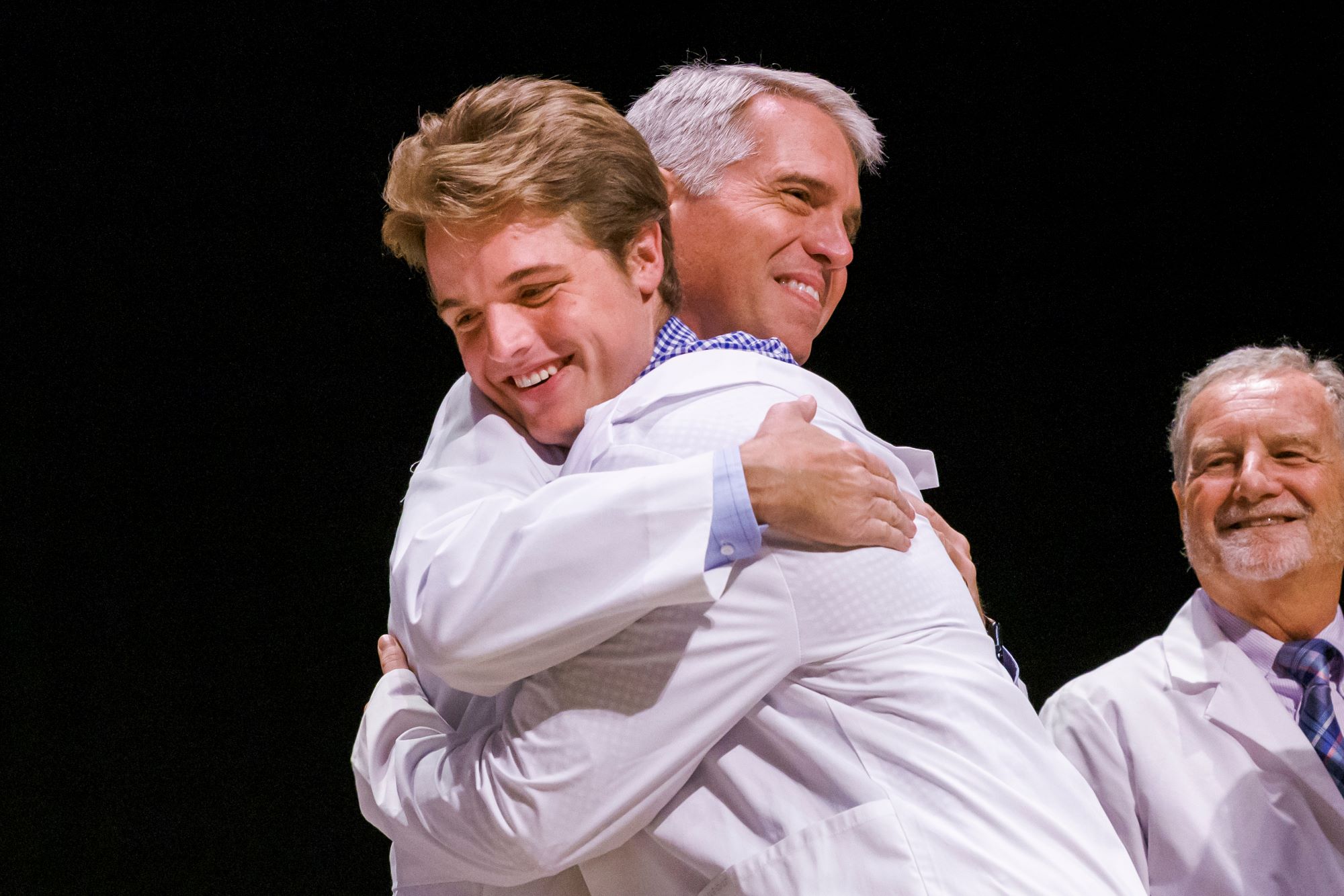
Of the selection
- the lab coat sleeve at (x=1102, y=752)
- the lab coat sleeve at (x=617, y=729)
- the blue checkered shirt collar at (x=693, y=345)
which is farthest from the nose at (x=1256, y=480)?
the lab coat sleeve at (x=617, y=729)

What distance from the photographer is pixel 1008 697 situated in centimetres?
119

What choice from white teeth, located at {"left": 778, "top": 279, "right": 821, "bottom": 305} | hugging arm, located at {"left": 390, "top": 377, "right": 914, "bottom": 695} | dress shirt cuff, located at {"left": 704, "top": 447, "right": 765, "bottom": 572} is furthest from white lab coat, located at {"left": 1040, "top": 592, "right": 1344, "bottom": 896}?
dress shirt cuff, located at {"left": 704, "top": 447, "right": 765, "bottom": 572}

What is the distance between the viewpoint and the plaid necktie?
256 centimetres

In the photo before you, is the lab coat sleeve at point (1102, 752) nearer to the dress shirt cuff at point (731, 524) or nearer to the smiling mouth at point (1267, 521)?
the smiling mouth at point (1267, 521)

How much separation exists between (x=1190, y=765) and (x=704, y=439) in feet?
5.99

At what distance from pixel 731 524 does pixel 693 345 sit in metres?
0.50

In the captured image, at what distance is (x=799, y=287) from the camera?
2230 mm

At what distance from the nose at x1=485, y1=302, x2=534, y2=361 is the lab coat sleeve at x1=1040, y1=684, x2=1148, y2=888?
5.21ft

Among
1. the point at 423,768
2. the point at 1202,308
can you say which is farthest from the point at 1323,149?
the point at 423,768

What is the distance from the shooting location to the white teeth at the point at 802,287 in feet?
7.29

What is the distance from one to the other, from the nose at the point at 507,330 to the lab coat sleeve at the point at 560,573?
0.95ft

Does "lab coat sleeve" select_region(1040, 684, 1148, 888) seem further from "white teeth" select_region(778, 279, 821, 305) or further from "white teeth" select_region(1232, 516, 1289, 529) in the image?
"white teeth" select_region(778, 279, 821, 305)

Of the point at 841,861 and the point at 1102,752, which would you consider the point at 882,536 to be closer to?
the point at 841,861

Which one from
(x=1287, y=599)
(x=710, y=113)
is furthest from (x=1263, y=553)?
(x=710, y=113)
